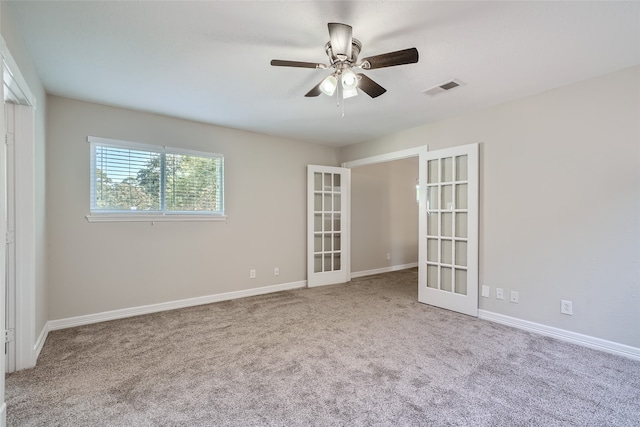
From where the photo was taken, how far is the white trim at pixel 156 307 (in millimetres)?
3217

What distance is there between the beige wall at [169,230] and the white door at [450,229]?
2028 mm

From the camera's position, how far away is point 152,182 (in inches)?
149

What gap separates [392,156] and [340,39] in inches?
116

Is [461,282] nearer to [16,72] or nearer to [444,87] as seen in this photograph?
[444,87]

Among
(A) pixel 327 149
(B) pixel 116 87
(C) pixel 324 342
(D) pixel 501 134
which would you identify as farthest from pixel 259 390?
(A) pixel 327 149

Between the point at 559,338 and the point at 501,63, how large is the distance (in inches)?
106

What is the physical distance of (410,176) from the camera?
6953mm

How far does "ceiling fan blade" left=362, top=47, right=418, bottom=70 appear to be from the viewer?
6.16ft

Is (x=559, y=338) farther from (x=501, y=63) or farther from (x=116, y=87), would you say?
(x=116, y=87)

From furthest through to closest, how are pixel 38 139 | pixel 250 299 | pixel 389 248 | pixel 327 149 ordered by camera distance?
pixel 389 248 → pixel 327 149 → pixel 250 299 → pixel 38 139

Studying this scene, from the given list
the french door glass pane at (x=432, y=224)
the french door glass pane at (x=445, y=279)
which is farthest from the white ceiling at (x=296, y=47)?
the french door glass pane at (x=445, y=279)

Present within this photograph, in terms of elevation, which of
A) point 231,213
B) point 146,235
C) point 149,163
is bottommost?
point 146,235

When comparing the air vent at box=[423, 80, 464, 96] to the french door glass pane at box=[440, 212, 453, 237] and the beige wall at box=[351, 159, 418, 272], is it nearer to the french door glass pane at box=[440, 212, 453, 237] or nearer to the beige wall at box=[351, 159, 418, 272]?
the french door glass pane at box=[440, 212, 453, 237]

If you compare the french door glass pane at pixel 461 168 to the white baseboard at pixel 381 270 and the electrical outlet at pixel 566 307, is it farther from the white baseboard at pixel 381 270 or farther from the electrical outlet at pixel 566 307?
the white baseboard at pixel 381 270
